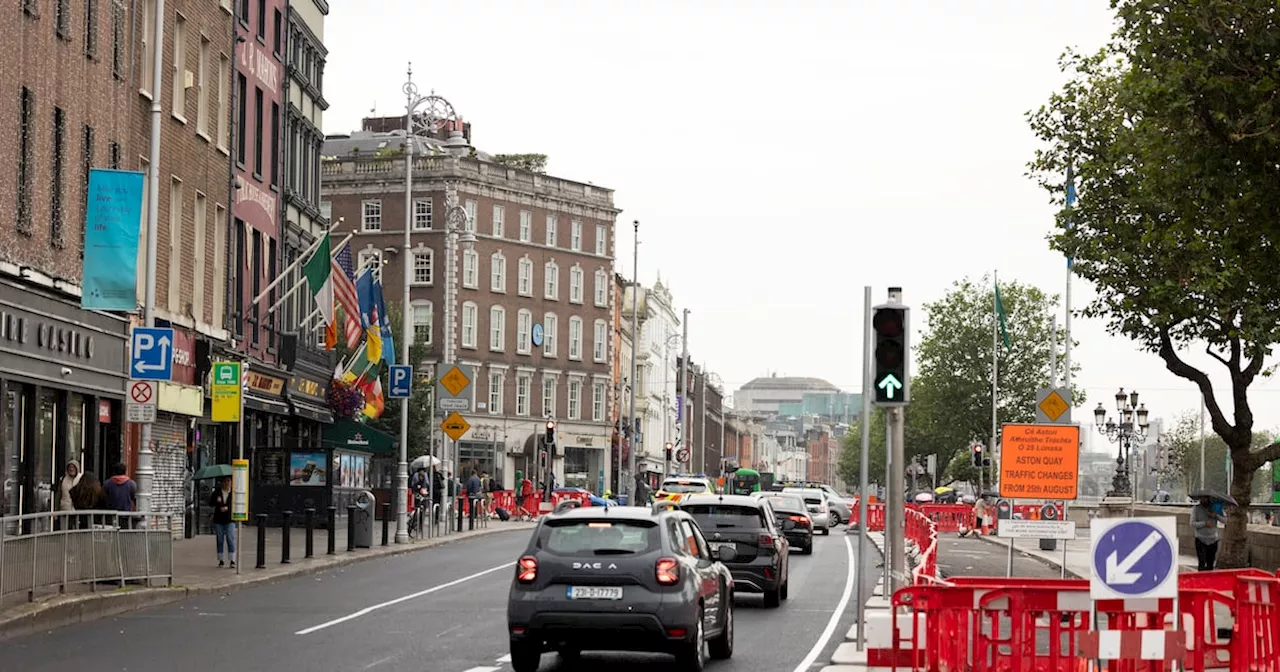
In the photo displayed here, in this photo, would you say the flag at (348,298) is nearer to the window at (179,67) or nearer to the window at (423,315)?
the window at (179,67)

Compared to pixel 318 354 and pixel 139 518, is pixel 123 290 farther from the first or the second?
pixel 318 354

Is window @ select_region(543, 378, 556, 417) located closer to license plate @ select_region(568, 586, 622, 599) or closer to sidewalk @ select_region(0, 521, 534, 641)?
sidewalk @ select_region(0, 521, 534, 641)

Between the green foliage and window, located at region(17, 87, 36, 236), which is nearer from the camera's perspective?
window, located at region(17, 87, 36, 236)

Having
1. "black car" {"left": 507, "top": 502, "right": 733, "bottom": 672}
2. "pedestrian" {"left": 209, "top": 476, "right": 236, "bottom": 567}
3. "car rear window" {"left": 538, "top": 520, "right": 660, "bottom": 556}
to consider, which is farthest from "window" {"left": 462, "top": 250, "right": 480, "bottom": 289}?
"black car" {"left": 507, "top": 502, "right": 733, "bottom": 672}

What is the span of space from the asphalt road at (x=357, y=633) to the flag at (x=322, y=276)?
39.5 ft

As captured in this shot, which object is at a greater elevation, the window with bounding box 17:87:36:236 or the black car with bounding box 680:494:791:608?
the window with bounding box 17:87:36:236

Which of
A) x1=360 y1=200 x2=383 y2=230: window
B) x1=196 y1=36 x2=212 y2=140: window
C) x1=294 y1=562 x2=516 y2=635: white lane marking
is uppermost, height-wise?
x1=360 y1=200 x2=383 y2=230: window

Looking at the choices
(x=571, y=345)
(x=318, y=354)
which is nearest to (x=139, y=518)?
(x=318, y=354)

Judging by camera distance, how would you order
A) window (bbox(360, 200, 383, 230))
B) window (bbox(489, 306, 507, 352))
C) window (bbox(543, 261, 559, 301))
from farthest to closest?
window (bbox(543, 261, 559, 301)) < window (bbox(489, 306, 507, 352)) < window (bbox(360, 200, 383, 230))

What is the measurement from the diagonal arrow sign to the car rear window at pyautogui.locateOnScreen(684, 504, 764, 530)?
13521 millimetres

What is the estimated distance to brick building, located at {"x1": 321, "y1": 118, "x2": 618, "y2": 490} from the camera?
320ft

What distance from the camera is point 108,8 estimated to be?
35.1 m

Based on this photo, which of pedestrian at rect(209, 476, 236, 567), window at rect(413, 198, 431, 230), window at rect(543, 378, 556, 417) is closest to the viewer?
pedestrian at rect(209, 476, 236, 567)

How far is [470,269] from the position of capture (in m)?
98.9
